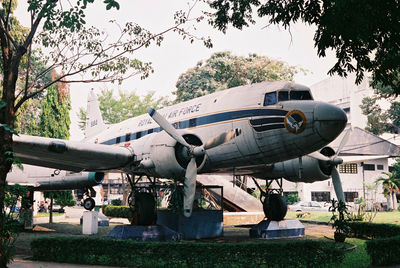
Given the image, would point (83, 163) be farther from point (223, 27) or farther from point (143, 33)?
point (223, 27)

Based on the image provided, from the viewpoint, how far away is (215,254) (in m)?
11.4

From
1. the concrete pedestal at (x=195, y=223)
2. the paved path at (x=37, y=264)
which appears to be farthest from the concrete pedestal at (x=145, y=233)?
the paved path at (x=37, y=264)

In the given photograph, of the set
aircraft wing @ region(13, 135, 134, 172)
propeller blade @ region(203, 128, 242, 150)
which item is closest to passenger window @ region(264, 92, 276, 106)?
propeller blade @ region(203, 128, 242, 150)

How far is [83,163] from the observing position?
18.1m

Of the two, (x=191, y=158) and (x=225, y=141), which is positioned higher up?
(x=225, y=141)

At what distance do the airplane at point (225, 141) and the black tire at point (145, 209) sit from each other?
1352 millimetres

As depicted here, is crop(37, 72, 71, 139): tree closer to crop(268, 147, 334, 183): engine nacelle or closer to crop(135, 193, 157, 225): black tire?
crop(135, 193, 157, 225): black tire

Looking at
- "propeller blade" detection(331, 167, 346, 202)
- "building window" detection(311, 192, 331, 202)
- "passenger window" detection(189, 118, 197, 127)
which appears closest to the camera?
"propeller blade" detection(331, 167, 346, 202)

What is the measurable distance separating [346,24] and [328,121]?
324 centimetres

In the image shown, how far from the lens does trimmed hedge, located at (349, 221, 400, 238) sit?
55.0 feet

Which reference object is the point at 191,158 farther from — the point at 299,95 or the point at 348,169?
the point at 348,169

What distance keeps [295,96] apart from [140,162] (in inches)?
275

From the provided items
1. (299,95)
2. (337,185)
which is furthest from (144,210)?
(337,185)

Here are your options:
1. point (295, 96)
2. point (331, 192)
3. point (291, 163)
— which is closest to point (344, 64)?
point (295, 96)
